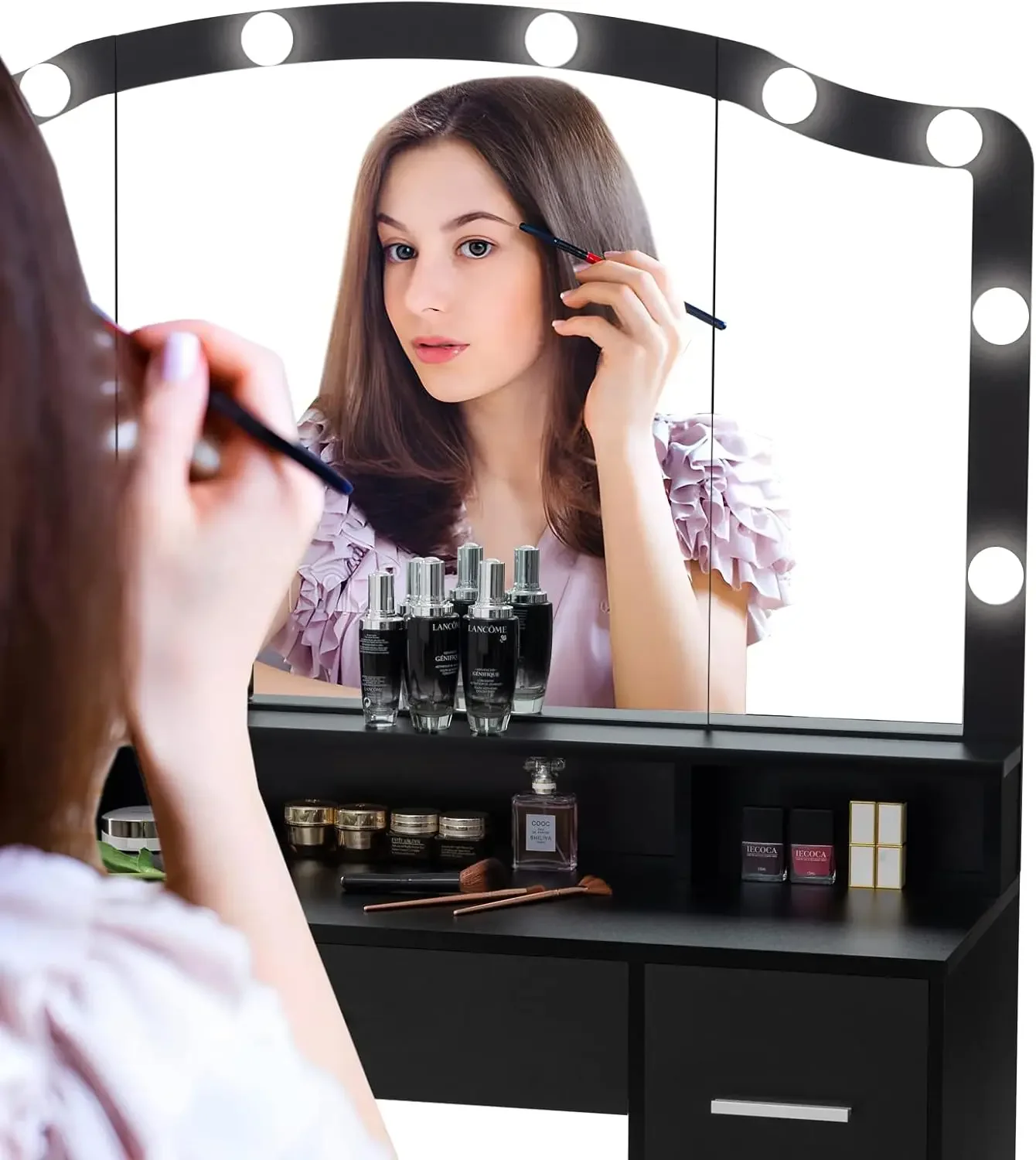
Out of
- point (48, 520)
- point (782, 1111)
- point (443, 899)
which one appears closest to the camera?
point (48, 520)

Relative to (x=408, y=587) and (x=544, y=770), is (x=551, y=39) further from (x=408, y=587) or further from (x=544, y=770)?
(x=544, y=770)

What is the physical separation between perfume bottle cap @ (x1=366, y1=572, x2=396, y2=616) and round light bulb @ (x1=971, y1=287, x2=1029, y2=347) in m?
0.73

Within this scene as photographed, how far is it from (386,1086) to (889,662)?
73cm

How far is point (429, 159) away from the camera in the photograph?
1.93m

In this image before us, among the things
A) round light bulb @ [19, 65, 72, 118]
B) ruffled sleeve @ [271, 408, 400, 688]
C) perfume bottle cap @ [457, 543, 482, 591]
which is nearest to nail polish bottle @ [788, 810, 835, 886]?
perfume bottle cap @ [457, 543, 482, 591]

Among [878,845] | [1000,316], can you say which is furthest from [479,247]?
[878,845]

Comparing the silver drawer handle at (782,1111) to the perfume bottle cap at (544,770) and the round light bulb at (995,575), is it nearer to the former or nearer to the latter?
the perfume bottle cap at (544,770)

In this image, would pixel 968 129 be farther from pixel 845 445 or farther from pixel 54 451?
pixel 54 451

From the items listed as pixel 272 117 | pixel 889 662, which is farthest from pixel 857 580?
pixel 272 117

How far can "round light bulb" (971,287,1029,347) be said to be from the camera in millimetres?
1891

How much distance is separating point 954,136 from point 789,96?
190mm

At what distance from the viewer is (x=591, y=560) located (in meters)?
1.96

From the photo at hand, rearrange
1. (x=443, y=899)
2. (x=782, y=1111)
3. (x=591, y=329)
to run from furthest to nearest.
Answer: (x=591, y=329) → (x=443, y=899) → (x=782, y=1111)

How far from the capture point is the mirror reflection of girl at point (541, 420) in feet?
6.27
